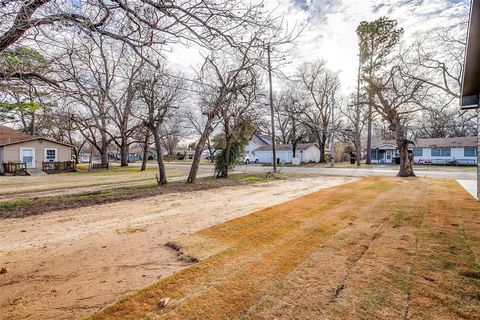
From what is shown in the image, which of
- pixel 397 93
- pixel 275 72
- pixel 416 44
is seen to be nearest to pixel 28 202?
pixel 275 72

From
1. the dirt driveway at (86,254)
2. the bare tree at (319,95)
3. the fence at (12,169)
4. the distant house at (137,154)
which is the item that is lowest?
the dirt driveway at (86,254)

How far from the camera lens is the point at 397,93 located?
15.6m

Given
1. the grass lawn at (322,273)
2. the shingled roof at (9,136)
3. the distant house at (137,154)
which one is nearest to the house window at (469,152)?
the grass lawn at (322,273)

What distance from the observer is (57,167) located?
2317 centimetres

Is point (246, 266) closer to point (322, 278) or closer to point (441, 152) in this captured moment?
point (322, 278)

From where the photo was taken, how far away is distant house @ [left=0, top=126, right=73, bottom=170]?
21562 mm

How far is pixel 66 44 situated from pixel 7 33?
1.08 metres

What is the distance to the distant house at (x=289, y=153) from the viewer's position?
40.3 metres

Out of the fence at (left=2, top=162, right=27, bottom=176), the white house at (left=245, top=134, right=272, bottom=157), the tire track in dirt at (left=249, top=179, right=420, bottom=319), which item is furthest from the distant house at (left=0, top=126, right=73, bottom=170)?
the tire track in dirt at (left=249, top=179, right=420, bottom=319)

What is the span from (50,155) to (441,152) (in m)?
44.5

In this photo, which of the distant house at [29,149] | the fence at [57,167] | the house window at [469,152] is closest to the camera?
the distant house at [29,149]

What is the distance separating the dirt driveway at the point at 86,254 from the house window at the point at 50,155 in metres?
21.6

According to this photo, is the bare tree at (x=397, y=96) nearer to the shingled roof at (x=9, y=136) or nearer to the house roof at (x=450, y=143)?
the house roof at (x=450, y=143)

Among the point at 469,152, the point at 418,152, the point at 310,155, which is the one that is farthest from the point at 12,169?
the point at 469,152
